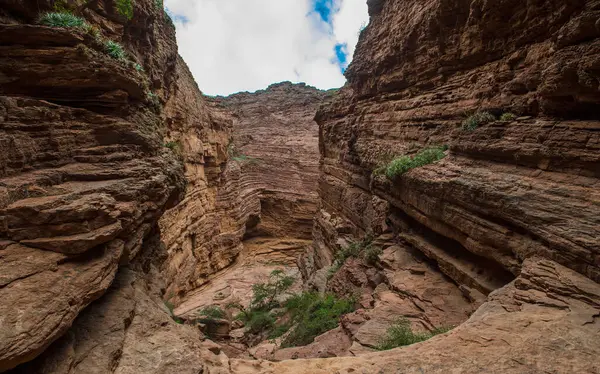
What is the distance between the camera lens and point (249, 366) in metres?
4.40

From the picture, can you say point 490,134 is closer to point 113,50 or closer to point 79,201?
point 79,201

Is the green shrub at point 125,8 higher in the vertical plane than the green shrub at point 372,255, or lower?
higher

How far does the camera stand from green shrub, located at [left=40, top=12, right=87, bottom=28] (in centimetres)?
616

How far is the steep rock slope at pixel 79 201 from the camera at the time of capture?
11.8 feet

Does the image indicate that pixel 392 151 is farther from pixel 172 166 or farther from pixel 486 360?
pixel 486 360

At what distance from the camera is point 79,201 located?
450 centimetres

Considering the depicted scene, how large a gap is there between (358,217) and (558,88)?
9568 mm

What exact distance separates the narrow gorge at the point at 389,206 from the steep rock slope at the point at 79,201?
0.03 metres

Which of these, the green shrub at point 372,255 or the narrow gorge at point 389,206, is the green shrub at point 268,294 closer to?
the narrow gorge at point 389,206

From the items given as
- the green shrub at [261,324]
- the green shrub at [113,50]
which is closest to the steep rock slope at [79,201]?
the green shrub at [113,50]

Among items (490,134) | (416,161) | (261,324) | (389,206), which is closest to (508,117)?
(490,134)

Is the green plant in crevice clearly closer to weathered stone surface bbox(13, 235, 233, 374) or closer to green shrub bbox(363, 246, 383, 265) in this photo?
green shrub bbox(363, 246, 383, 265)

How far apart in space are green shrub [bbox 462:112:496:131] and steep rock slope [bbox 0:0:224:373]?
7467mm

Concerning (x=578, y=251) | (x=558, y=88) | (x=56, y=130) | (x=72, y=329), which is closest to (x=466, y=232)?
(x=578, y=251)
